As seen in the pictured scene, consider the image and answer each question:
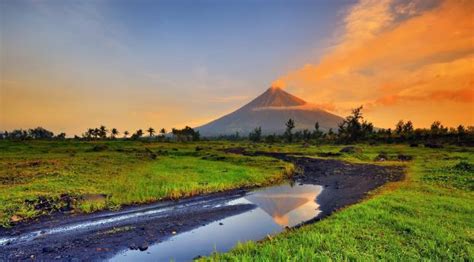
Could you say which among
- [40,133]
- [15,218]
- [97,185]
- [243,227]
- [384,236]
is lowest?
[243,227]

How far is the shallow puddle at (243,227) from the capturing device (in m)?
12.0

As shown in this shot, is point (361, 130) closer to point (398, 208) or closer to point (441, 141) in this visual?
point (441, 141)

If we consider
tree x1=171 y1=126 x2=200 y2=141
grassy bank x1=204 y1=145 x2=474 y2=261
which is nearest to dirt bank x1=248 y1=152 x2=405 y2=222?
grassy bank x1=204 y1=145 x2=474 y2=261

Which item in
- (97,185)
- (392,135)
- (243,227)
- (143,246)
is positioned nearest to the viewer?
(143,246)

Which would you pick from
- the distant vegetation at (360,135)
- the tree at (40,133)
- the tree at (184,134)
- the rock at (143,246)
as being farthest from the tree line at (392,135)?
the tree at (40,133)

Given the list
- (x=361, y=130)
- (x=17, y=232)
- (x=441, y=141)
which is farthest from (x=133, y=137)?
(x=17, y=232)

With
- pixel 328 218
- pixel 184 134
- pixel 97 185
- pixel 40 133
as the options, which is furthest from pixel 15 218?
pixel 40 133

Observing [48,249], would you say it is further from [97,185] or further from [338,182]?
[338,182]

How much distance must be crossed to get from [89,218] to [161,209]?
4067 mm

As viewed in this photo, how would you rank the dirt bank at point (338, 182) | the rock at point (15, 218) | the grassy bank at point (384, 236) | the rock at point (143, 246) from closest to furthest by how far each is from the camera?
the grassy bank at point (384, 236) < the rock at point (143, 246) < the rock at point (15, 218) < the dirt bank at point (338, 182)

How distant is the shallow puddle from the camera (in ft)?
39.3

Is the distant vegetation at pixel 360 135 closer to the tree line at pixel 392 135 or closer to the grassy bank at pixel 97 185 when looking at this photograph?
the tree line at pixel 392 135

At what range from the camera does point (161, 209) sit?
18.5m

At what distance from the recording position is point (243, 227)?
1580cm
